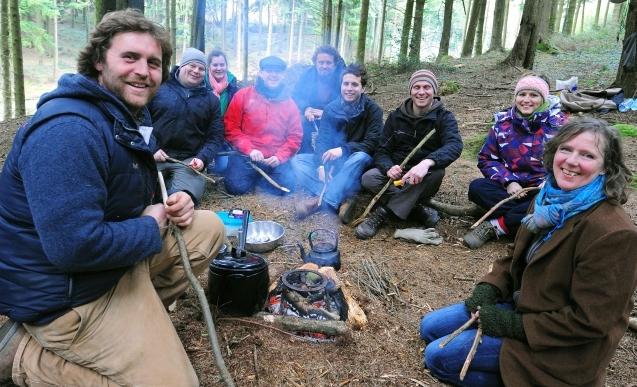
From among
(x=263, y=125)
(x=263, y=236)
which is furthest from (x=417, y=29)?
(x=263, y=236)

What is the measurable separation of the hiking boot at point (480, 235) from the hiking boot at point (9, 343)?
3.77m

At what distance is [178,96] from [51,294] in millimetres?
3407

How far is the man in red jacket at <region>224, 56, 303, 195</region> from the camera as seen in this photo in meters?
5.43

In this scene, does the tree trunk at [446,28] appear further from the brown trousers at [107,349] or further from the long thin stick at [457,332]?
the brown trousers at [107,349]

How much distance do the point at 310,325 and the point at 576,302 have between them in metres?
1.52

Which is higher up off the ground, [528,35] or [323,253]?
[528,35]

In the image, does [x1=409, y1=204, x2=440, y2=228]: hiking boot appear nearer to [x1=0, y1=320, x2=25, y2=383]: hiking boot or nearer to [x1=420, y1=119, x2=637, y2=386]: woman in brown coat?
[x1=420, y1=119, x2=637, y2=386]: woman in brown coat

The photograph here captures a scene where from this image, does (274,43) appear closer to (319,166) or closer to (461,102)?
(461,102)

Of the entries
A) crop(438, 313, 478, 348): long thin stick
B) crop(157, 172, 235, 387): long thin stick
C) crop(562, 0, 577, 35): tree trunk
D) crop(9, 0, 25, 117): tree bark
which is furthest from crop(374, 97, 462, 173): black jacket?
crop(562, 0, 577, 35): tree trunk

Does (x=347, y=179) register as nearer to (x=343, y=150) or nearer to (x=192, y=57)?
(x=343, y=150)

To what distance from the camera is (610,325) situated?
1.96m

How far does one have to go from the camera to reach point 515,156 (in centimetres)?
430

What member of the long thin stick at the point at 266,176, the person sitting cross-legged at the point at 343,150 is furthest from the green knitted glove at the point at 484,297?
the long thin stick at the point at 266,176

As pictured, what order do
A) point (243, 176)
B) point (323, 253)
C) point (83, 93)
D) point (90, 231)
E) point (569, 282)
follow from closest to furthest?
point (90, 231) → point (83, 93) → point (569, 282) → point (323, 253) → point (243, 176)
